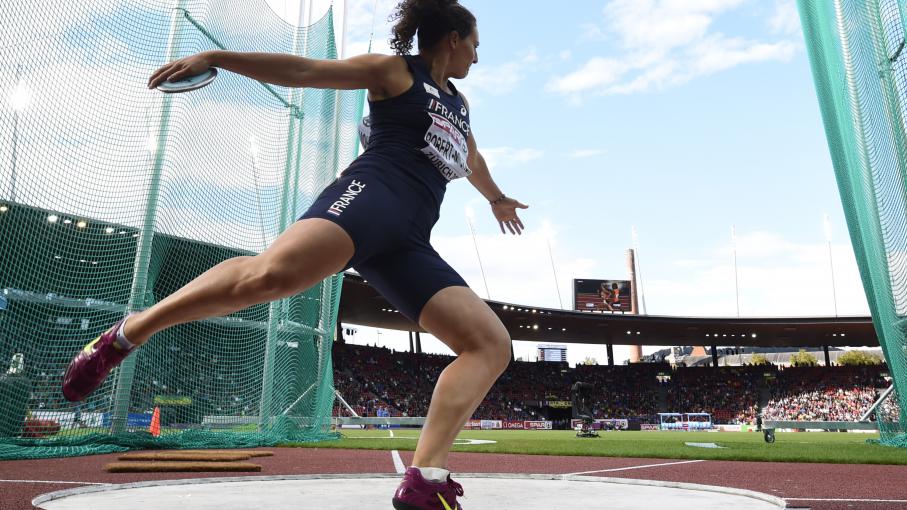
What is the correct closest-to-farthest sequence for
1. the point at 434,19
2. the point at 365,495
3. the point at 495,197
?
the point at 434,19 → the point at 365,495 → the point at 495,197

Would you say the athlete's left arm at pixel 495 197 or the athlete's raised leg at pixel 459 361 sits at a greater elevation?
the athlete's left arm at pixel 495 197

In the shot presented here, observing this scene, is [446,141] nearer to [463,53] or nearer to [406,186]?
A: [406,186]

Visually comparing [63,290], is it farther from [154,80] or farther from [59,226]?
[154,80]

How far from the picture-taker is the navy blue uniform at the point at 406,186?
2.06 meters

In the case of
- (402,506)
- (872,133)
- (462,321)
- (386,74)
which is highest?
(872,133)

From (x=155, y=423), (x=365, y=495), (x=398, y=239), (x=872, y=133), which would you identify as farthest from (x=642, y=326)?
(x=398, y=239)

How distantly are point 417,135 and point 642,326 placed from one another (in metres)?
41.3

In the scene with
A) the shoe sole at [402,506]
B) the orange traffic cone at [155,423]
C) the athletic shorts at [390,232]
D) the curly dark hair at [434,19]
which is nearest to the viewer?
the shoe sole at [402,506]

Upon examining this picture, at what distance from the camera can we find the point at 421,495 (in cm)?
188

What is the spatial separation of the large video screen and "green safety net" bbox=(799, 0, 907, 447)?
122 ft

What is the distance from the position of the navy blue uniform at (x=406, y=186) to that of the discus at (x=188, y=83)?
49cm

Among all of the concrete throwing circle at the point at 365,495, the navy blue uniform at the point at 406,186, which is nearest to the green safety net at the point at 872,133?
the concrete throwing circle at the point at 365,495

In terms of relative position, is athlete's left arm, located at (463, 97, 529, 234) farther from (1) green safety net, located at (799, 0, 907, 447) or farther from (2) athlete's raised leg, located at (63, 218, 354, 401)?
(1) green safety net, located at (799, 0, 907, 447)

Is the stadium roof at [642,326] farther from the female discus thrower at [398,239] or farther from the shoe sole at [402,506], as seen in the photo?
the shoe sole at [402,506]
